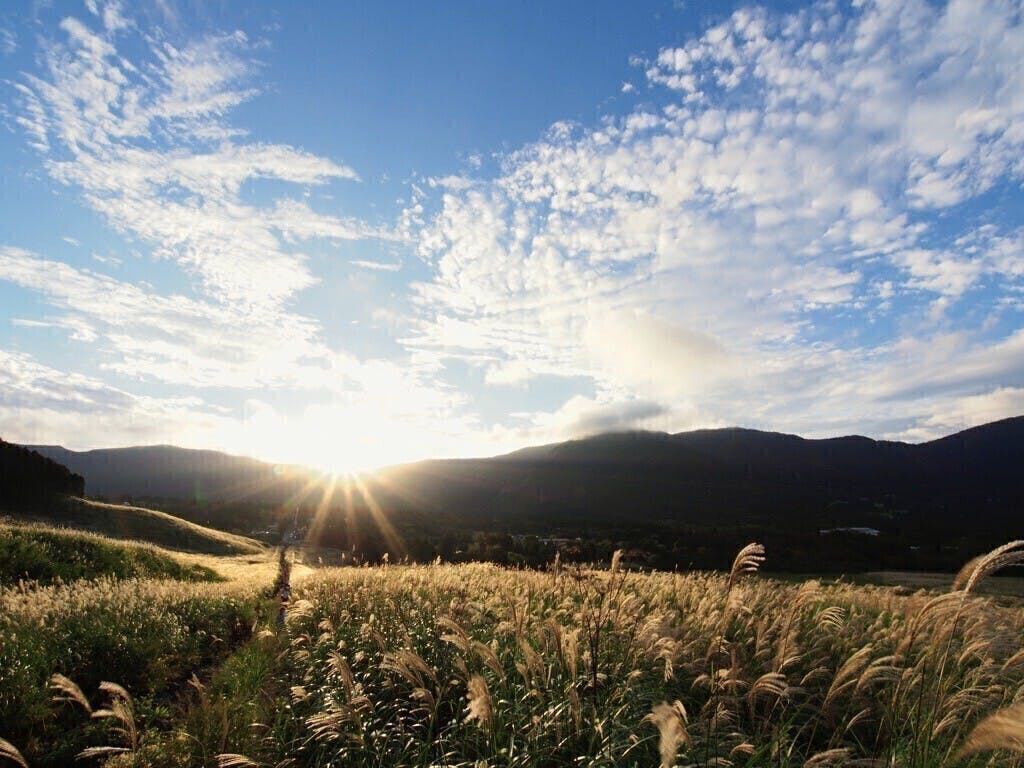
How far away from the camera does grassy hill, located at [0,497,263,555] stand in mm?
41375

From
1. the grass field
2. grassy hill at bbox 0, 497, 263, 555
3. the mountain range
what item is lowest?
the mountain range

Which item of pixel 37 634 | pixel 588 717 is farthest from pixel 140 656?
pixel 588 717

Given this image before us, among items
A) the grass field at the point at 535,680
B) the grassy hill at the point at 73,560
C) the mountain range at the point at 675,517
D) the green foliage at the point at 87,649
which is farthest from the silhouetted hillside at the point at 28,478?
the grass field at the point at 535,680

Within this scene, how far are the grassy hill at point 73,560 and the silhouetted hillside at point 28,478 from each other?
24.8 metres

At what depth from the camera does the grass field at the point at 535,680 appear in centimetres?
436

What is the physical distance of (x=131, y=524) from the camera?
144 feet

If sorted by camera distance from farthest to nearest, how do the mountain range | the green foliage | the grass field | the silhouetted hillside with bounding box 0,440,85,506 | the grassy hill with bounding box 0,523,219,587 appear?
the mountain range, the silhouetted hillside with bounding box 0,440,85,506, the grassy hill with bounding box 0,523,219,587, the green foliage, the grass field

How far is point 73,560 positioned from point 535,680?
26027 millimetres

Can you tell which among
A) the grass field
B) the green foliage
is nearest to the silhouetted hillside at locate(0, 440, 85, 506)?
the green foliage

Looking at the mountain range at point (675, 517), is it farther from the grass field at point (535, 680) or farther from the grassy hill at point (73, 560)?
the grass field at point (535, 680)

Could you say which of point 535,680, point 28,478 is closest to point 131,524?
point 28,478

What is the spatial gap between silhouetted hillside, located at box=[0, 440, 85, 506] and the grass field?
1765 inches

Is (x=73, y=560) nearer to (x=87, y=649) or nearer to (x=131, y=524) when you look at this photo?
(x=87, y=649)

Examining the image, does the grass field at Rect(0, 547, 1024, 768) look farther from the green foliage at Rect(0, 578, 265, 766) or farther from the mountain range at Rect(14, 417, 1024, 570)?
the mountain range at Rect(14, 417, 1024, 570)
